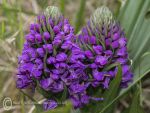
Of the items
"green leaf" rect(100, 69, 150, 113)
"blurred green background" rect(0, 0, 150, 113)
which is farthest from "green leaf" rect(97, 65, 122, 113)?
"blurred green background" rect(0, 0, 150, 113)

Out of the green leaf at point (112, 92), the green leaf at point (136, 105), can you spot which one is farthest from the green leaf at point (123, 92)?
the green leaf at point (136, 105)

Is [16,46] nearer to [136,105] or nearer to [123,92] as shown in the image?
[123,92]

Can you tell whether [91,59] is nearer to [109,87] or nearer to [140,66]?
[109,87]

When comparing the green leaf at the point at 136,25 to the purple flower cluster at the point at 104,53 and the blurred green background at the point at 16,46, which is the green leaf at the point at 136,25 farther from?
the purple flower cluster at the point at 104,53

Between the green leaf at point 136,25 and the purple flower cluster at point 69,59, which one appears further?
the green leaf at point 136,25

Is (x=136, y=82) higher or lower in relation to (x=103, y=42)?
lower

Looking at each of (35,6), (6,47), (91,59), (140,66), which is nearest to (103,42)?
(91,59)

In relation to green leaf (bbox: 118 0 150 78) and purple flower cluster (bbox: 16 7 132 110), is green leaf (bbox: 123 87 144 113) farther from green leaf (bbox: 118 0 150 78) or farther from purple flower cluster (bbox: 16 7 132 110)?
green leaf (bbox: 118 0 150 78)

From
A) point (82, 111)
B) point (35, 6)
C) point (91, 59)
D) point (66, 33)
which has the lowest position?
point (82, 111)
